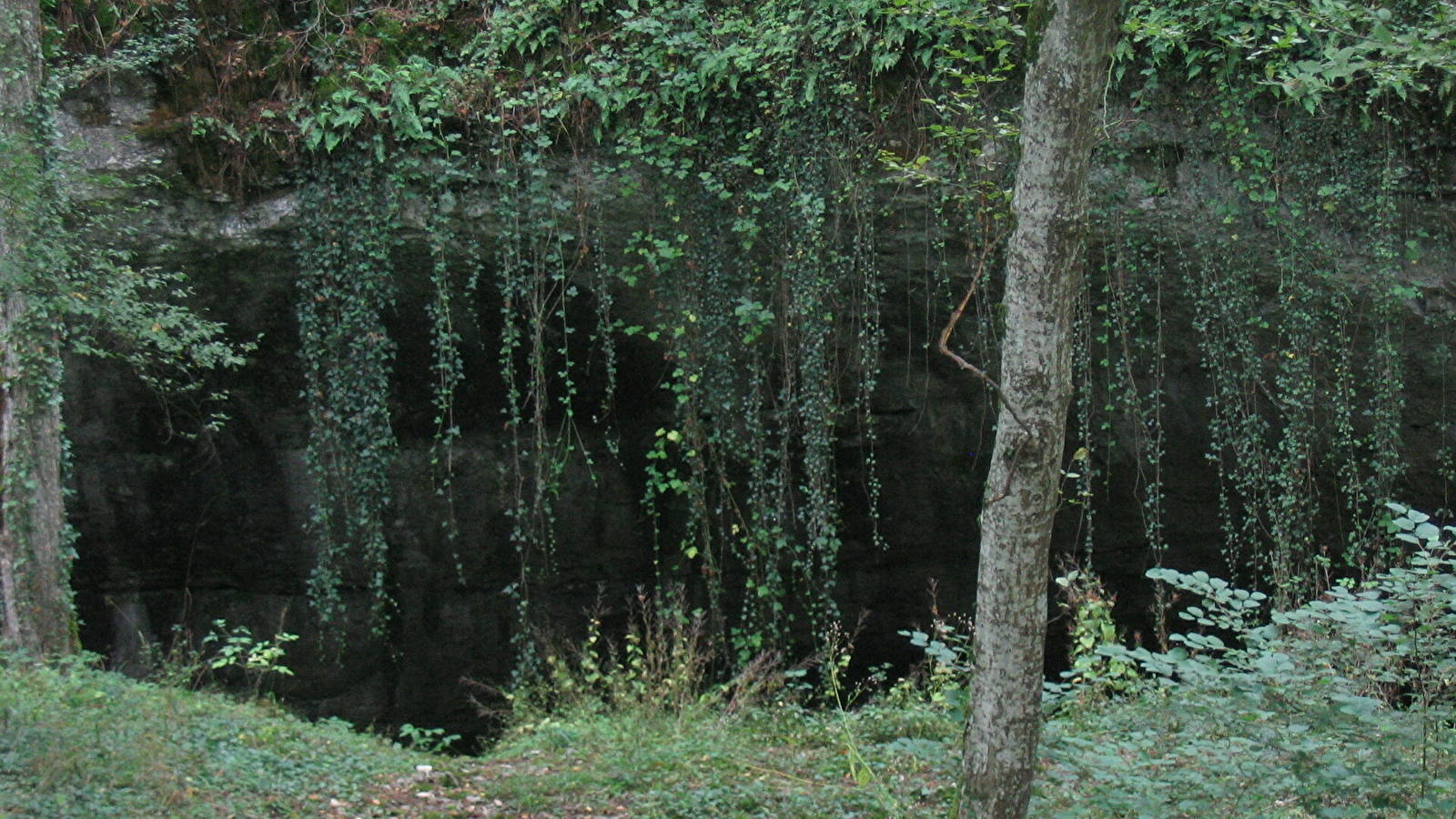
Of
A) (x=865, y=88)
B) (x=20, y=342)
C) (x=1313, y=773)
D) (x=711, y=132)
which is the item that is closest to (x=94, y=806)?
(x=20, y=342)

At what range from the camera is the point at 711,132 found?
6758 millimetres

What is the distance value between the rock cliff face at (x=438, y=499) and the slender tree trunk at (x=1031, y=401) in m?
3.39

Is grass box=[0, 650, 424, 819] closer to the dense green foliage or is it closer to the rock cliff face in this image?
the dense green foliage

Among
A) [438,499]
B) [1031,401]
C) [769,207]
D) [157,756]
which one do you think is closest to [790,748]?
[1031,401]

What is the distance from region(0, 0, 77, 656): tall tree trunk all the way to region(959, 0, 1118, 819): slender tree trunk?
4763 mm

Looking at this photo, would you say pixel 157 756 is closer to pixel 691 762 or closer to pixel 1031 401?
pixel 691 762

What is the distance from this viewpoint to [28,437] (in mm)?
5699

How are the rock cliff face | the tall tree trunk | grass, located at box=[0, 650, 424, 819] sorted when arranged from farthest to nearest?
the rock cliff face → the tall tree trunk → grass, located at box=[0, 650, 424, 819]

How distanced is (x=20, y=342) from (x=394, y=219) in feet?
7.08

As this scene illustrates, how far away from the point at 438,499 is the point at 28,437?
2.66 metres

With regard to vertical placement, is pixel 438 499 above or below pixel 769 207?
below

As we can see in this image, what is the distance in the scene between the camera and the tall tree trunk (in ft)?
18.3

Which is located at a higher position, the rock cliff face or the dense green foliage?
the dense green foliage

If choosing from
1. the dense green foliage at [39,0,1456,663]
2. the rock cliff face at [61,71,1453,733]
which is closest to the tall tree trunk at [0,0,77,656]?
the dense green foliage at [39,0,1456,663]
